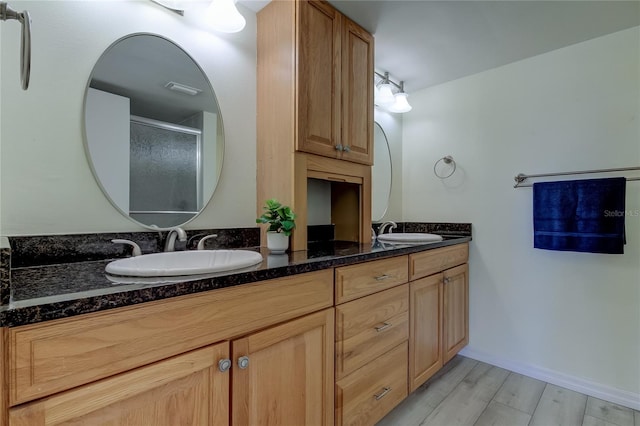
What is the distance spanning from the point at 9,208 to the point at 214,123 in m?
0.82

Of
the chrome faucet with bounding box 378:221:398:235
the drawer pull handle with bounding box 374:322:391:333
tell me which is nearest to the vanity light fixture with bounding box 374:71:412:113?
the chrome faucet with bounding box 378:221:398:235

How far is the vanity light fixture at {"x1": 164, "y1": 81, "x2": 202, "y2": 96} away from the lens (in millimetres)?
1368

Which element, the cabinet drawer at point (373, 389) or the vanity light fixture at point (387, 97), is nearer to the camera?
the cabinet drawer at point (373, 389)

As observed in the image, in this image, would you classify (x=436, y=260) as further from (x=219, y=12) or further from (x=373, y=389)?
(x=219, y=12)

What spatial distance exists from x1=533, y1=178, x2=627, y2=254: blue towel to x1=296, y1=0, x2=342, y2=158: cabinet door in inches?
53.7

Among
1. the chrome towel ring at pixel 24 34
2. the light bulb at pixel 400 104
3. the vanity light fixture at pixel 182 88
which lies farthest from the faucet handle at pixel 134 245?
the light bulb at pixel 400 104

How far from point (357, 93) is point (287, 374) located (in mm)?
1465

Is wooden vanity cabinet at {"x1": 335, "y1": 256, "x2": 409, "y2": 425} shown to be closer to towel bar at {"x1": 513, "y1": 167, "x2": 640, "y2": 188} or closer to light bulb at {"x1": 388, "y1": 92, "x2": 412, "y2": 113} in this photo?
towel bar at {"x1": 513, "y1": 167, "x2": 640, "y2": 188}

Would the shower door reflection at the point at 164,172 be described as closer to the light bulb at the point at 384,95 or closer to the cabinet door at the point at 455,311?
the light bulb at the point at 384,95

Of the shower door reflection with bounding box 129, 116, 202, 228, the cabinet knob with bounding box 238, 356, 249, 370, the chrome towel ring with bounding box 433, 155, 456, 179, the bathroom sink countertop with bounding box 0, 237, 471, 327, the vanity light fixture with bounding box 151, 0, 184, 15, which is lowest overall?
the cabinet knob with bounding box 238, 356, 249, 370

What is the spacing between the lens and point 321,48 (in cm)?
153

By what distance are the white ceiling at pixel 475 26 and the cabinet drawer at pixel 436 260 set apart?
1282 millimetres

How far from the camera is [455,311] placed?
2053 mm

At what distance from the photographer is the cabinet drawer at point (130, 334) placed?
1.87 feet
